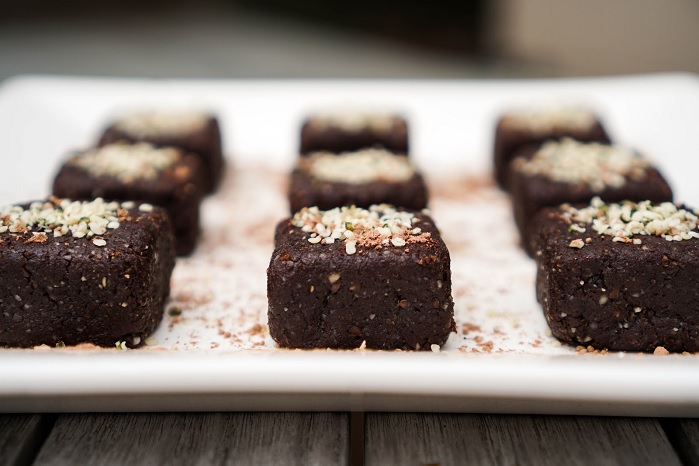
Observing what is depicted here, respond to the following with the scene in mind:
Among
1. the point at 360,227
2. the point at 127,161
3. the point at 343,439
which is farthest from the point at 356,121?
the point at 343,439

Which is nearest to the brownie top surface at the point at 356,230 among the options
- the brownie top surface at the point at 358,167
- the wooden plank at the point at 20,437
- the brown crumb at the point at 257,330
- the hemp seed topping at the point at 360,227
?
the hemp seed topping at the point at 360,227

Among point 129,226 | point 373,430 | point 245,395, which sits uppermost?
point 129,226

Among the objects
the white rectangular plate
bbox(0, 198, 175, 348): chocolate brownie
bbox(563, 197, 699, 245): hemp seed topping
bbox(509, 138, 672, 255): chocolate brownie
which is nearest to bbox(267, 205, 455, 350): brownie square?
the white rectangular plate

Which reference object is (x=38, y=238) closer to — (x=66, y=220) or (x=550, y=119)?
(x=66, y=220)

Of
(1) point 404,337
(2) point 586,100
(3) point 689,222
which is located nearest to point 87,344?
(1) point 404,337

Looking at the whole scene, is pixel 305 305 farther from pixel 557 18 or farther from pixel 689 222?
pixel 557 18

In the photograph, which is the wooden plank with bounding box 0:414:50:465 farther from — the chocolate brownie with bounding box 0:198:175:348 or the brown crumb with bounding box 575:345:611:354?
the brown crumb with bounding box 575:345:611:354
